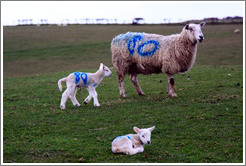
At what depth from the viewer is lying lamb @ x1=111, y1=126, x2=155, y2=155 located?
7605 millimetres

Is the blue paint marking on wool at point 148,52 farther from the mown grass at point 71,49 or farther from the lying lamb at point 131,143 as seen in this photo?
the mown grass at point 71,49

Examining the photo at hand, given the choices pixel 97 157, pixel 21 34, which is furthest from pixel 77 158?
pixel 21 34

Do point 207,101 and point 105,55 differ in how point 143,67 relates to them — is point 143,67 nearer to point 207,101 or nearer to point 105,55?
point 207,101

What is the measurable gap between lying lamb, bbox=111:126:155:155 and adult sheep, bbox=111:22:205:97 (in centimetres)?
593

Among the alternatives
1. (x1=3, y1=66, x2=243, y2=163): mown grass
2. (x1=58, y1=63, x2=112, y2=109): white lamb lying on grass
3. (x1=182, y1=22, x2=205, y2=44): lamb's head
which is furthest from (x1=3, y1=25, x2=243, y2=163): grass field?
(x1=182, y1=22, x2=205, y2=44): lamb's head

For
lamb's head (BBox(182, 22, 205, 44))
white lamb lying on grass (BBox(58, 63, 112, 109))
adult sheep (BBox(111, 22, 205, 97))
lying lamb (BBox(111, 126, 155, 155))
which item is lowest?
lying lamb (BBox(111, 126, 155, 155))

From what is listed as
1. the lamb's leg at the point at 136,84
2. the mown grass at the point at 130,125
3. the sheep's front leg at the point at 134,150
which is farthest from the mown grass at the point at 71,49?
the sheep's front leg at the point at 134,150

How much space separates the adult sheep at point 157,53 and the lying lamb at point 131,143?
5.93 m

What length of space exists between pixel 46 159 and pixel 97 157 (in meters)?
1.02

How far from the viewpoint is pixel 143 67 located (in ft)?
47.0

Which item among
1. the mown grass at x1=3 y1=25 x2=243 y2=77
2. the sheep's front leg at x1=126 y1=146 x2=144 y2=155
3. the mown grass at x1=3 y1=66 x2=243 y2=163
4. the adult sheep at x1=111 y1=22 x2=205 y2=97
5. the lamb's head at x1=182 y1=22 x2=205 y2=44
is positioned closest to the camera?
the sheep's front leg at x1=126 y1=146 x2=144 y2=155

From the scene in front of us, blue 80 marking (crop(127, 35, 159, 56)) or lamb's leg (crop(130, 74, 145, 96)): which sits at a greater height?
blue 80 marking (crop(127, 35, 159, 56))

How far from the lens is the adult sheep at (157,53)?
1353 centimetres

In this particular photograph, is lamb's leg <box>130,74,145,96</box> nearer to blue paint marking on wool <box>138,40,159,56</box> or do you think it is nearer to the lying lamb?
blue paint marking on wool <box>138,40,159,56</box>
